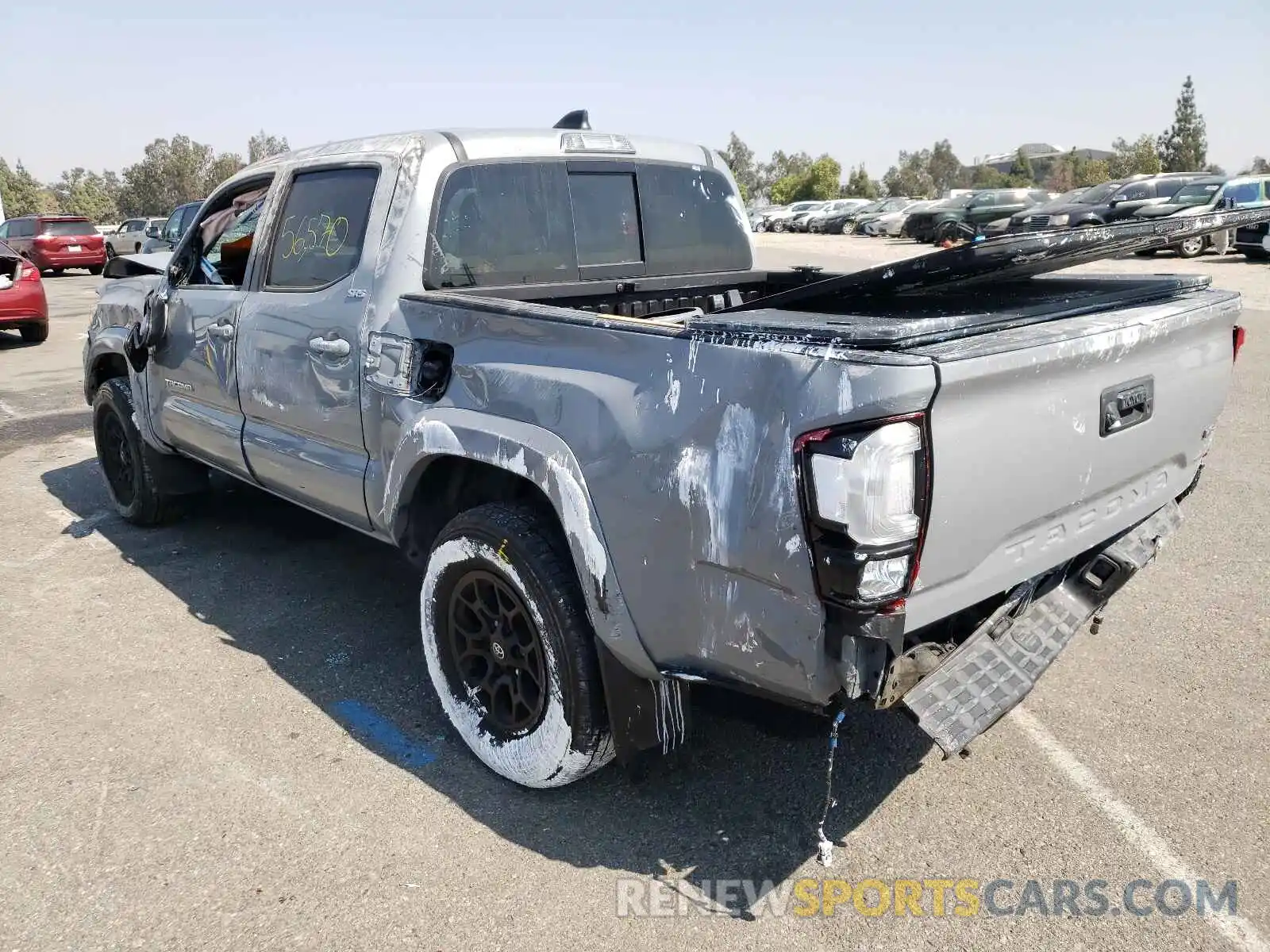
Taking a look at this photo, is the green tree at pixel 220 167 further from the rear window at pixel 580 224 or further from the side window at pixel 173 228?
the rear window at pixel 580 224

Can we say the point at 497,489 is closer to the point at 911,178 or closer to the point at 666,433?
the point at 666,433

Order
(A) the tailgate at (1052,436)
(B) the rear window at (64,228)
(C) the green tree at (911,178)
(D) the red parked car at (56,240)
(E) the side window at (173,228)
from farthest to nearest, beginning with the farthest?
(C) the green tree at (911,178) → (B) the rear window at (64,228) → (D) the red parked car at (56,240) → (E) the side window at (173,228) → (A) the tailgate at (1052,436)

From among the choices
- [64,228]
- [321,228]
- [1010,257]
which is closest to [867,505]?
[1010,257]

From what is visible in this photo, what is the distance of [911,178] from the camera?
93.9m

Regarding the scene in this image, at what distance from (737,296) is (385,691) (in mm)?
2366

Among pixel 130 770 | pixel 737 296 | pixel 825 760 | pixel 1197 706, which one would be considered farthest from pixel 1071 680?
pixel 130 770

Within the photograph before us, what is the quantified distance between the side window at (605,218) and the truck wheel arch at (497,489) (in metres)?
1.20

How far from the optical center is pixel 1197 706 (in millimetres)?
3457

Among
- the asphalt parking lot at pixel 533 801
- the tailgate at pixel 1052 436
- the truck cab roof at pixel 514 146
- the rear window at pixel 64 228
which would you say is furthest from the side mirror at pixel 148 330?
the rear window at pixel 64 228

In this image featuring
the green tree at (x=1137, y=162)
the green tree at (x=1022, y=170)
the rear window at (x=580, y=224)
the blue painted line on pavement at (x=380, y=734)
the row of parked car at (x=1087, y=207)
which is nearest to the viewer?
the blue painted line on pavement at (x=380, y=734)

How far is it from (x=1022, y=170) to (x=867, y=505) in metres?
85.6

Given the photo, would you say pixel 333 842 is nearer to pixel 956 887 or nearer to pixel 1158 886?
pixel 956 887

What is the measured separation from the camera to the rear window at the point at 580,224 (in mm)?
3611

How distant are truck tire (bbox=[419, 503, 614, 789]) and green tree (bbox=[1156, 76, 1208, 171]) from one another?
8513 centimetres
